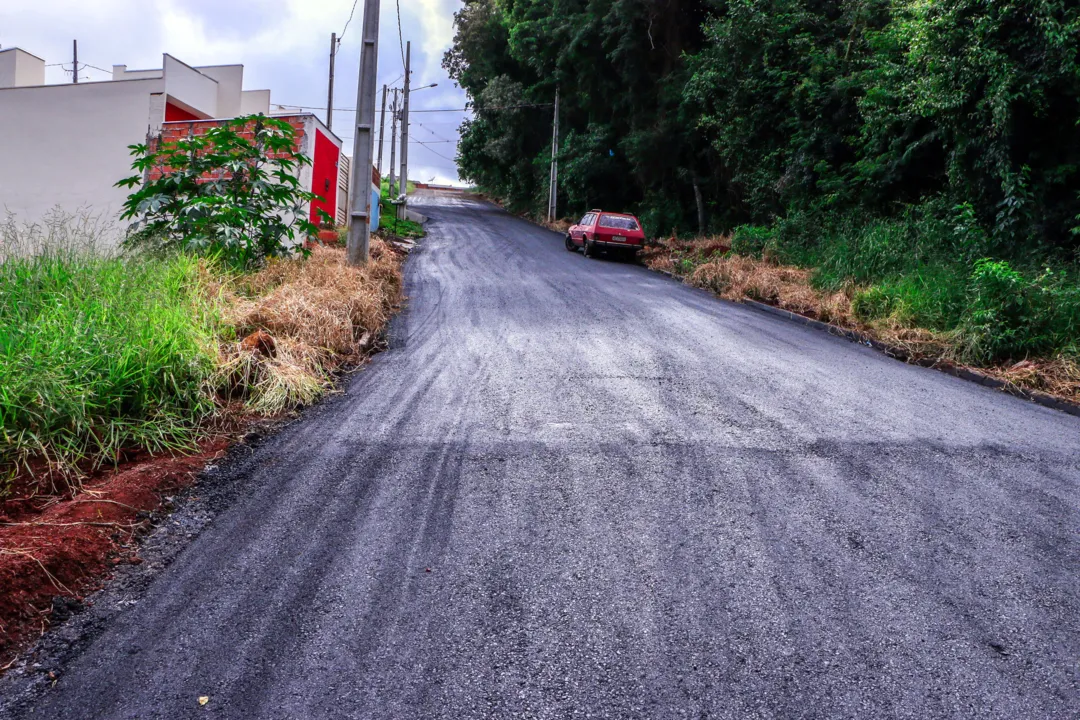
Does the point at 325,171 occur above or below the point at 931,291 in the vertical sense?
above

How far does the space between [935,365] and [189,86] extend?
23.3 m

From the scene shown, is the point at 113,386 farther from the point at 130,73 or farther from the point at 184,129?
the point at 130,73

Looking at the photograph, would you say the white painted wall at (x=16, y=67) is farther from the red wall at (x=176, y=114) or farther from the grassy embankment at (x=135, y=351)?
the grassy embankment at (x=135, y=351)

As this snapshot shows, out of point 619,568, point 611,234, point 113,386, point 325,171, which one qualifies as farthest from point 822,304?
point 325,171

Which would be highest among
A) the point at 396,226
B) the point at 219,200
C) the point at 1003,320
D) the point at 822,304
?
the point at 396,226

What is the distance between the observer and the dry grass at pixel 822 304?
9477 mm

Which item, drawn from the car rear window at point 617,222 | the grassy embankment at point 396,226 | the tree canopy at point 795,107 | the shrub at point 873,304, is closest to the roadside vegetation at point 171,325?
the shrub at point 873,304

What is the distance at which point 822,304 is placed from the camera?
550 inches

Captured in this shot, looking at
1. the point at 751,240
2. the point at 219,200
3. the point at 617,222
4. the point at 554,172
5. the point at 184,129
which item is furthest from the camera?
the point at 554,172

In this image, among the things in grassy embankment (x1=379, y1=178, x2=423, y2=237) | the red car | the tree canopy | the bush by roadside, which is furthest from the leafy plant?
grassy embankment (x1=379, y1=178, x2=423, y2=237)

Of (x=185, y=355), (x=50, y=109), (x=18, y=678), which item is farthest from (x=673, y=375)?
(x=50, y=109)

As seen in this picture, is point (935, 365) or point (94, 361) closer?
point (94, 361)

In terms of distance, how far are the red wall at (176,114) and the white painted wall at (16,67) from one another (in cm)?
1004

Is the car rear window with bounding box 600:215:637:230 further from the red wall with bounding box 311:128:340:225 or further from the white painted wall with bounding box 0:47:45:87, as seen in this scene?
the white painted wall with bounding box 0:47:45:87
